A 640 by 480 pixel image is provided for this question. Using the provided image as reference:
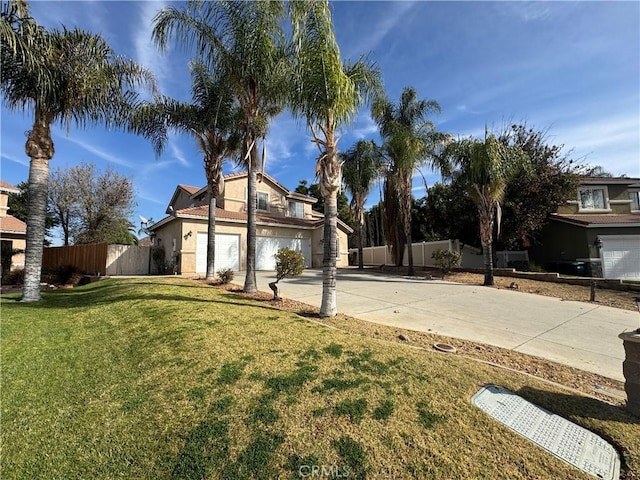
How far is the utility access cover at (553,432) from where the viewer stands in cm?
281

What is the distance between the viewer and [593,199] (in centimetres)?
2120

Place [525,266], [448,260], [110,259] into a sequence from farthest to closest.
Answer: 1. [525,266]
2. [110,259]
3. [448,260]

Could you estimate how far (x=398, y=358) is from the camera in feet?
15.1

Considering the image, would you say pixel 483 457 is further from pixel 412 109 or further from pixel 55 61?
pixel 412 109

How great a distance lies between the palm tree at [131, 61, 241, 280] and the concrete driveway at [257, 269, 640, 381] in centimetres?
600

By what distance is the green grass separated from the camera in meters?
2.71

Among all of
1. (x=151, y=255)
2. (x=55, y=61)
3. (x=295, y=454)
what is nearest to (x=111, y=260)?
(x=151, y=255)

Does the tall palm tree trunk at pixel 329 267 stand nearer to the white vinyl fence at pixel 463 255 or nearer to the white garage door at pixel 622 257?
the white vinyl fence at pixel 463 255

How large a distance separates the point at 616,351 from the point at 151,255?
21.2 meters

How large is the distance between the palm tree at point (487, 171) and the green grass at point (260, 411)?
37.6 ft

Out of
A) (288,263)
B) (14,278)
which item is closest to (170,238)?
(14,278)

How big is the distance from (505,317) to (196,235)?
16.1m

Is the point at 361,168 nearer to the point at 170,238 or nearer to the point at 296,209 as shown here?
the point at 296,209

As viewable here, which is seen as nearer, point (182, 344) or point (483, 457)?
point (483, 457)
